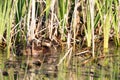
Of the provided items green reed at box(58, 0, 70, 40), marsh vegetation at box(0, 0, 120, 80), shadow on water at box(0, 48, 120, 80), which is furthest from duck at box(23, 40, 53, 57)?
green reed at box(58, 0, 70, 40)

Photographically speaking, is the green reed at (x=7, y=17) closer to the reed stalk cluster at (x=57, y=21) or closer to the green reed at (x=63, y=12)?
the reed stalk cluster at (x=57, y=21)

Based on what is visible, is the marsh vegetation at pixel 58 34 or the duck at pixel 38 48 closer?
the marsh vegetation at pixel 58 34

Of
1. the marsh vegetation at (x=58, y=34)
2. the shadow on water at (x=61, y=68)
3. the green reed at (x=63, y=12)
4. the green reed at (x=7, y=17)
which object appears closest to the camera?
the shadow on water at (x=61, y=68)

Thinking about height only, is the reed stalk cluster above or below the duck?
above

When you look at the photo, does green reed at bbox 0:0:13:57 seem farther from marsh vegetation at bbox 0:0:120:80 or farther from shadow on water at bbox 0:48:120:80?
shadow on water at bbox 0:48:120:80

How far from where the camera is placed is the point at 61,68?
16.1 feet

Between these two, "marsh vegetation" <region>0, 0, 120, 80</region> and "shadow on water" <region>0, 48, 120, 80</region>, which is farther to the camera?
"marsh vegetation" <region>0, 0, 120, 80</region>

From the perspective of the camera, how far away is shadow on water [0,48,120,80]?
452 cm

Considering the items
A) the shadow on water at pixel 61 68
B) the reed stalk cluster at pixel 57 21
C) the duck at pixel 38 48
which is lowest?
the shadow on water at pixel 61 68

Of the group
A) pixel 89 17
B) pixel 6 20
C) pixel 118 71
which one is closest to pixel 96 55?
pixel 89 17

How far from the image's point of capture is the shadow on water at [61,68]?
4.52 m

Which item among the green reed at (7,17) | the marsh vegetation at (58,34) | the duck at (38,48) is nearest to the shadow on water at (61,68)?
the marsh vegetation at (58,34)

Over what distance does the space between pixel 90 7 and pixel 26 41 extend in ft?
3.23

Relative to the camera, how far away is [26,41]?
5887mm
